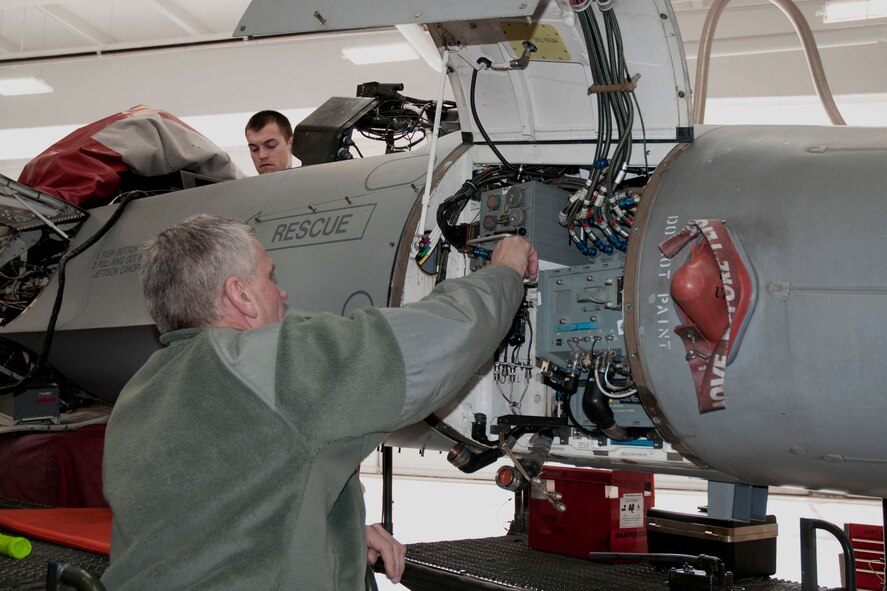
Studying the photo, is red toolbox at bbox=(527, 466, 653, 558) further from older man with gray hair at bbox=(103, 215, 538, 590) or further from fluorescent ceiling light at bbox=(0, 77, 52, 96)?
fluorescent ceiling light at bbox=(0, 77, 52, 96)

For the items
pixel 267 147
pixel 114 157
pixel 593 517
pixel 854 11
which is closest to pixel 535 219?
pixel 593 517

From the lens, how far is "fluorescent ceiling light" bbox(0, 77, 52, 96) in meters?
9.77

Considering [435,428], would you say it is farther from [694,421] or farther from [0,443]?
[0,443]

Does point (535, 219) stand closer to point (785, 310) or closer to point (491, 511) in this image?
point (785, 310)

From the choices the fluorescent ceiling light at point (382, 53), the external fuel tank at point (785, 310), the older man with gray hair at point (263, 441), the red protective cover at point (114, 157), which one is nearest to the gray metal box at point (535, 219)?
the external fuel tank at point (785, 310)

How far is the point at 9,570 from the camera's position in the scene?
2.77 m

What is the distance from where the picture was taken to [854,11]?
8078mm

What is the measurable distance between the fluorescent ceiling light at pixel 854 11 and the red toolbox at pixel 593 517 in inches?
225

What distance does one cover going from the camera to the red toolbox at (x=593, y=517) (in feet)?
12.6

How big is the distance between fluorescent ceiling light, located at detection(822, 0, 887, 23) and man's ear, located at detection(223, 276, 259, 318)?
24.5ft

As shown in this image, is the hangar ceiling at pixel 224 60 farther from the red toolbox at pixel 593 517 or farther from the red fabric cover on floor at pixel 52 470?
the red toolbox at pixel 593 517

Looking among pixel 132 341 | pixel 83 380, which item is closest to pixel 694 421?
pixel 132 341

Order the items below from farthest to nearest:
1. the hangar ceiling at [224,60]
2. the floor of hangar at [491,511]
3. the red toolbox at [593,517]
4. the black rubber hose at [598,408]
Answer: the hangar ceiling at [224,60]
the floor of hangar at [491,511]
the red toolbox at [593,517]
the black rubber hose at [598,408]

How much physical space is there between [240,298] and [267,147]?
12.6 ft
